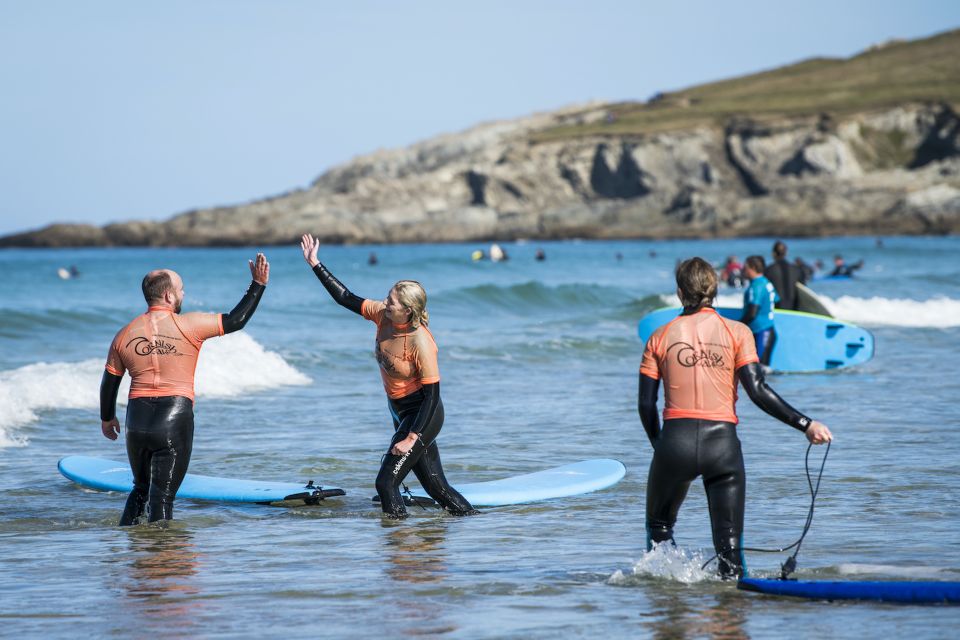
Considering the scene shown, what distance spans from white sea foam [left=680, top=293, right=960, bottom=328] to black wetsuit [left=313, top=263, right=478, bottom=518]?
60.2 feet

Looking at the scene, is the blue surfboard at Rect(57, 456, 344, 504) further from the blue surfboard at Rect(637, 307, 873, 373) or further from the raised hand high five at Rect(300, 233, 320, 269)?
the blue surfboard at Rect(637, 307, 873, 373)

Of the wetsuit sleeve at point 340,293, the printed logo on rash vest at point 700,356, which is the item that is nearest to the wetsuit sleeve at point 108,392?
the wetsuit sleeve at point 340,293

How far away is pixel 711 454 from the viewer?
5.46m

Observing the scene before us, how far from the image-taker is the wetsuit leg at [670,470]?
5.47m

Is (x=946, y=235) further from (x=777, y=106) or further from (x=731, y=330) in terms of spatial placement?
(x=731, y=330)

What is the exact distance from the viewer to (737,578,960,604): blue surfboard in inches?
213

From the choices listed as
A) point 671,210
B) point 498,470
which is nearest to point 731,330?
point 498,470

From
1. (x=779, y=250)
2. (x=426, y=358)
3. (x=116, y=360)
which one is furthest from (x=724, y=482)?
(x=779, y=250)

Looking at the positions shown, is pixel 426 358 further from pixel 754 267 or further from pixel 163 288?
pixel 754 267

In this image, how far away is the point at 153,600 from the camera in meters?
5.84

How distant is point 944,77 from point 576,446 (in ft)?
488

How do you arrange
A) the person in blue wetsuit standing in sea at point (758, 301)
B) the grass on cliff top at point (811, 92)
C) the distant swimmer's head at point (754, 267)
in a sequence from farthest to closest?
the grass on cliff top at point (811, 92), the person in blue wetsuit standing in sea at point (758, 301), the distant swimmer's head at point (754, 267)

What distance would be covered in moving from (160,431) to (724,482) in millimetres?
3288

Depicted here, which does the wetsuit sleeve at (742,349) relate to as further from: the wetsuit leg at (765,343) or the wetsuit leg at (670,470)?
the wetsuit leg at (765,343)
